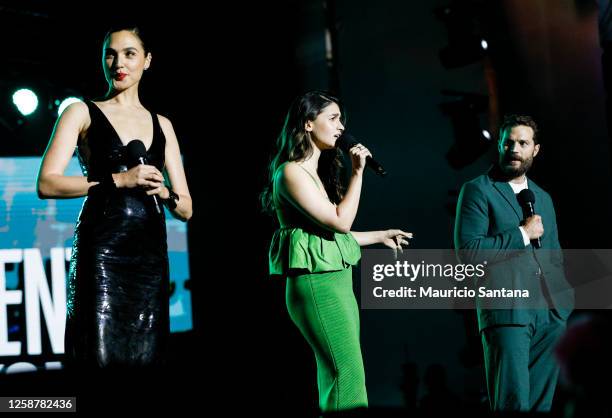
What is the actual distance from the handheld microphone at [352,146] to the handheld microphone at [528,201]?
928 millimetres

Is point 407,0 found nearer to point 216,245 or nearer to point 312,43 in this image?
point 312,43

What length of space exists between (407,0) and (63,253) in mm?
3301

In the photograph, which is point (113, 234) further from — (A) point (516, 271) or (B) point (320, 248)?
(A) point (516, 271)

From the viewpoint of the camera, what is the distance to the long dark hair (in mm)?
2967

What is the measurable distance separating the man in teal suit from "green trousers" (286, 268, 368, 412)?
0.89m

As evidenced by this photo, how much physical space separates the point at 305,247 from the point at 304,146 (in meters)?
0.46

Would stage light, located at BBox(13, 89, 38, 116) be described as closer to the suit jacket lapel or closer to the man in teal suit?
the man in teal suit

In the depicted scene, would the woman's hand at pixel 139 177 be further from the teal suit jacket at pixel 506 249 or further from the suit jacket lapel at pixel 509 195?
the suit jacket lapel at pixel 509 195

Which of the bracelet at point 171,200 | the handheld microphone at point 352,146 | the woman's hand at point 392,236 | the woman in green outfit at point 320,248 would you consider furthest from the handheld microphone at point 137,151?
the woman's hand at point 392,236

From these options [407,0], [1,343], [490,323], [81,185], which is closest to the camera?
[81,185]

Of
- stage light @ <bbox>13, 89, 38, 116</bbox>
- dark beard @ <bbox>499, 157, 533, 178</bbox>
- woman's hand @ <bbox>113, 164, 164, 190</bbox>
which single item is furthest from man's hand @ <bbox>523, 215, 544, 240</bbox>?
stage light @ <bbox>13, 89, 38, 116</bbox>

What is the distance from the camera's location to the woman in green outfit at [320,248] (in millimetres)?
2672

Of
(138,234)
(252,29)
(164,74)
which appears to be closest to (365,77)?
(252,29)

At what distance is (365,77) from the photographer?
5406 millimetres
